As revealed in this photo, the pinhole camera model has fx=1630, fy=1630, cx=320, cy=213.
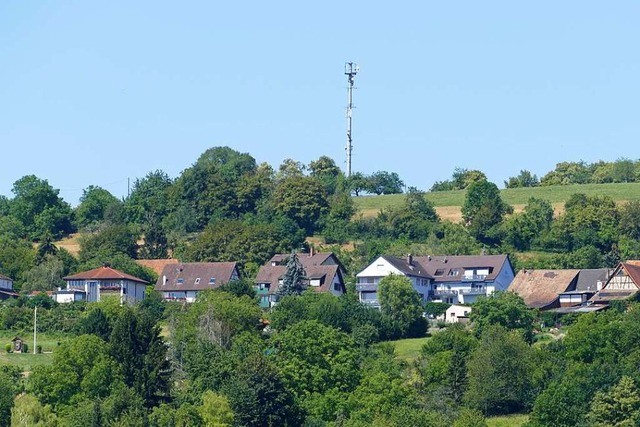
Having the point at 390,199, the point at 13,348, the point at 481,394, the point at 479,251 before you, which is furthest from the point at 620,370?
the point at 390,199

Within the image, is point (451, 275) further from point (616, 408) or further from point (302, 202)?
point (616, 408)

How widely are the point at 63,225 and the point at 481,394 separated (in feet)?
227

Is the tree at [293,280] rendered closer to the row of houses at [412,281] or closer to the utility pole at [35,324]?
the row of houses at [412,281]

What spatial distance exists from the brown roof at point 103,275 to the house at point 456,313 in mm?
22522

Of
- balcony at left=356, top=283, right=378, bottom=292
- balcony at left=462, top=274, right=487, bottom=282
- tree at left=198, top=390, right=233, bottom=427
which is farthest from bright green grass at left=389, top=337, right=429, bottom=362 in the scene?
balcony at left=462, top=274, right=487, bottom=282

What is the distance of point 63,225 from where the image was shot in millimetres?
143000

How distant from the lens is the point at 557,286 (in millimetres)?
108812

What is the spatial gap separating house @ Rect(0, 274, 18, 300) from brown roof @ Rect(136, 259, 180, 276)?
10.8m

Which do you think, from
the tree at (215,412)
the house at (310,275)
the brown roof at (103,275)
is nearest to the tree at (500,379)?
the tree at (215,412)

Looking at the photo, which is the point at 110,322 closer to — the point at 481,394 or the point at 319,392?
the point at 319,392

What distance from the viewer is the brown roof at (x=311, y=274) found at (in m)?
Answer: 112

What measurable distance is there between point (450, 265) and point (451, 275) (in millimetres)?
1019

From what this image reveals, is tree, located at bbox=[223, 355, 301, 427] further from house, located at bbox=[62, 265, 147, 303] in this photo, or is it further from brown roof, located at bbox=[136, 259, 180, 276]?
brown roof, located at bbox=[136, 259, 180, 276]

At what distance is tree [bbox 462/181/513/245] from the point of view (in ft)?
422
